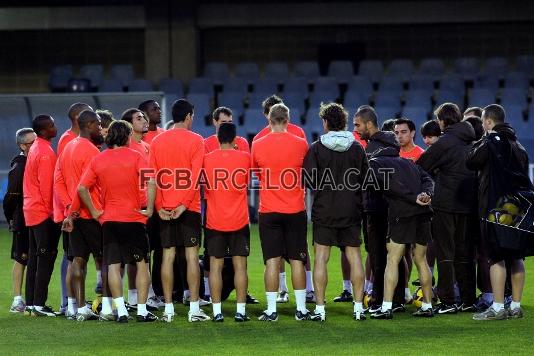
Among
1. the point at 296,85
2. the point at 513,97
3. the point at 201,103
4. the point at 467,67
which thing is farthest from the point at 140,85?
the point at 513,97

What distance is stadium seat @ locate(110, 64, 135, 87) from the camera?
27.8 meters

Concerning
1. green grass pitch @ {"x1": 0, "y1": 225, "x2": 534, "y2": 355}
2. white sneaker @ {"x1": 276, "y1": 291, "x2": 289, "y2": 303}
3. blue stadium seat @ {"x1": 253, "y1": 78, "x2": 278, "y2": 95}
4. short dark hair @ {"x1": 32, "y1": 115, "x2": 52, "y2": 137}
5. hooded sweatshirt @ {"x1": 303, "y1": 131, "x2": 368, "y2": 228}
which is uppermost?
blue stadium seat @ {"x1": 253, "y1": 78, "x2": 278, "y2": 95}

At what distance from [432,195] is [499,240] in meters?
0.83

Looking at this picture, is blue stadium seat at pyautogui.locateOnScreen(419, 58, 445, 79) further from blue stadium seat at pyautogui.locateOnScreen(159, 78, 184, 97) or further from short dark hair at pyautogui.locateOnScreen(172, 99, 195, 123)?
short dark hair at pyautogui.locateOnScreen(172, 99, 195, 123)

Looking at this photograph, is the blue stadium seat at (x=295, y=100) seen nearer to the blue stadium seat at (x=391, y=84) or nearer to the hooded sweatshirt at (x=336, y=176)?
the blue stadium seat at (x=391, y=84)

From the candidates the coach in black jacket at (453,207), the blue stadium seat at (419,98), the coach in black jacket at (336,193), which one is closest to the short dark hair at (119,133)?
the coach in black jacket at (336,193)

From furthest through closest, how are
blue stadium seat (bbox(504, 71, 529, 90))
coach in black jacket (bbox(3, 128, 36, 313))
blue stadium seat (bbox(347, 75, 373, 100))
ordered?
blue stadium seat (bbox(347, 75, 373, 100)) → blue stadium seat (bbox(504, 71, 529, 90)) → coach in black jacket (bbox(3, 128, 36, 313))

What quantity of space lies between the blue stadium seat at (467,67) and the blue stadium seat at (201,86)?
5918mm

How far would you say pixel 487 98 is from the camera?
25469 mm

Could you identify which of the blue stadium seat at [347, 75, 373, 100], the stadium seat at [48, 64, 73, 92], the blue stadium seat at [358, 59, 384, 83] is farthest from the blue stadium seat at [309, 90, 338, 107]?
the stadium seat at [48, 64, 73, 92]

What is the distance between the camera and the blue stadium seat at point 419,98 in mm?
25484

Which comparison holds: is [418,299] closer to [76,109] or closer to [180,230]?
[180,230]

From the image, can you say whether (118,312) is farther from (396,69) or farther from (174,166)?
(396,69)

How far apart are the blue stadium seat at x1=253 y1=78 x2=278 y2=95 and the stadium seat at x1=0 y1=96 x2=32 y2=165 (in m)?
6.86
